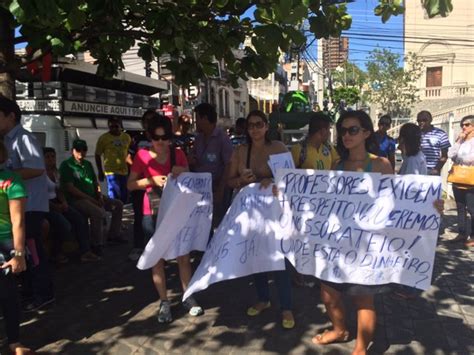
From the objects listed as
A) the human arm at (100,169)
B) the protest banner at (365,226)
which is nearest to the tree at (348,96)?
the human arm at (100,169)

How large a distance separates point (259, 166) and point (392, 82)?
1363 inches

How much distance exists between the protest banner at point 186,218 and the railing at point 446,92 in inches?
1603

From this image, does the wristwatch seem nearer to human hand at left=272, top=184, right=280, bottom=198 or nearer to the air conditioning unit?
human hand at left=272, top=184, right=280, bottom=198

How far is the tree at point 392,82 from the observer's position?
35.4 metres

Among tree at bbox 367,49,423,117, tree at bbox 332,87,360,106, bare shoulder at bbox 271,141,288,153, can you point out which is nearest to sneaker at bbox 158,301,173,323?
bare shoulder at bbox 271,141,288,153

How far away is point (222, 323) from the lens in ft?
13.1

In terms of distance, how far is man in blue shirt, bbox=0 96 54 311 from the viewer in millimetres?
3799

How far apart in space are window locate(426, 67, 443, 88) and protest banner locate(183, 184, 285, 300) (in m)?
44.7

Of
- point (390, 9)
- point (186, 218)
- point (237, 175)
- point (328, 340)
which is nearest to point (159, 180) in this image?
point (186, 218)

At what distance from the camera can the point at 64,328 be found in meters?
3.97

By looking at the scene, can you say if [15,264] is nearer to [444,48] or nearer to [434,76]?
[434,76]

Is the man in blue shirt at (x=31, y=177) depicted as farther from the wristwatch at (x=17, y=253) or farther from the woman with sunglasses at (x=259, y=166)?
the woman with sunglasses at (x=259, y=166)

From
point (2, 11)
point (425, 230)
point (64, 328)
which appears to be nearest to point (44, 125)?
point (2, 11)

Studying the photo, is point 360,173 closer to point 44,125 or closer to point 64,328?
point 64,328
